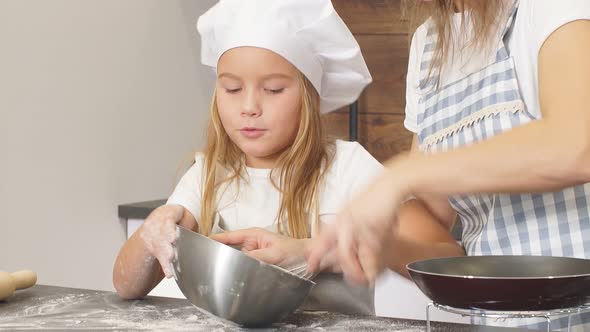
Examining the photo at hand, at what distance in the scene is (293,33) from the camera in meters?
1.25

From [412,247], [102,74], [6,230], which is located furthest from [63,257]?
[412,247]

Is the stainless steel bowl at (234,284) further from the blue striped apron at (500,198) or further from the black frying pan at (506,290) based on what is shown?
the blue striped apron at (500,198)

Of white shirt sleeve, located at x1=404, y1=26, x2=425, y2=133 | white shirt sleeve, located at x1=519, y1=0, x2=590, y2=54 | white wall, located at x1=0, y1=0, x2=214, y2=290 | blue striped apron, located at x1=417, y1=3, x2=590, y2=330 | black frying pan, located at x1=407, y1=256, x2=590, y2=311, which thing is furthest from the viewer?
white wall, located at x1=0, y1=0, x2=214, y2=290

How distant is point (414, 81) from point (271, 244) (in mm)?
295

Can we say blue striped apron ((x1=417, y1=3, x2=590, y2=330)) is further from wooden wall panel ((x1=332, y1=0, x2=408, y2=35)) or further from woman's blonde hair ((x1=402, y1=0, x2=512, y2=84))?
wooden wall panel ((x1=332, y1=0, x2=408, y2=35))

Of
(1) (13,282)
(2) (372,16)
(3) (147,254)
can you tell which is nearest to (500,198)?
(3) (147,254)

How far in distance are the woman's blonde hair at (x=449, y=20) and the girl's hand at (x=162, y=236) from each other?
38 centimetres

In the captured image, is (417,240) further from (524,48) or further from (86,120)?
(86,120)

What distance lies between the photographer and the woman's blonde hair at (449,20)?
1081 mm

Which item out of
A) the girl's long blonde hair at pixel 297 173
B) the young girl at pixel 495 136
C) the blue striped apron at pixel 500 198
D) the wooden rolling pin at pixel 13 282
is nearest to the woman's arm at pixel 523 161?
the young girl at pixel 495 136

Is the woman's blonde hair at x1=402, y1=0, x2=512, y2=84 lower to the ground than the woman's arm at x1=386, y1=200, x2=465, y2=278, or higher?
higher

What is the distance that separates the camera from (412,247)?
112 centimetres

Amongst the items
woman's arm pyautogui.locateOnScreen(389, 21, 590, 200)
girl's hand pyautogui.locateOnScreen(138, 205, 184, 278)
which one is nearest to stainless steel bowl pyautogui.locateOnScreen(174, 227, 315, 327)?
girl's hand pyautogui.locateOnScreen(138, 205, 184, 278)

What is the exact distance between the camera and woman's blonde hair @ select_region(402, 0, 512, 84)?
1.08 meters
